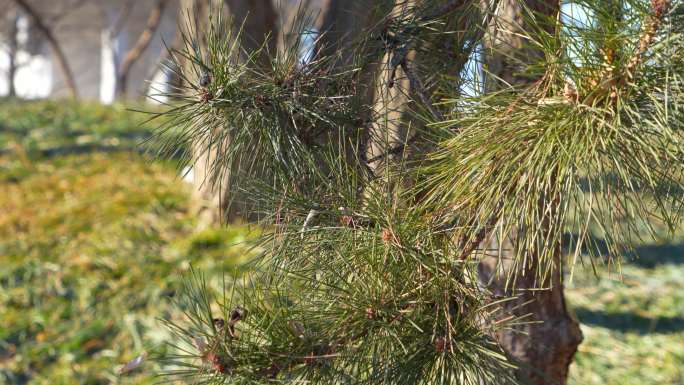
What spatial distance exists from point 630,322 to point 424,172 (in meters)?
3.41

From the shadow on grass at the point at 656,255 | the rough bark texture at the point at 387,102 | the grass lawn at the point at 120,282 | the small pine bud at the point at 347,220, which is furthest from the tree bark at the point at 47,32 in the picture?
the small pine bud at the point at 347,220

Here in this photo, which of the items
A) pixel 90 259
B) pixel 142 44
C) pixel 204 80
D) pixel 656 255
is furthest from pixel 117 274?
pixel 142 44

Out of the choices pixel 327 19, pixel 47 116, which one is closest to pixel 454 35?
pixel 327 19

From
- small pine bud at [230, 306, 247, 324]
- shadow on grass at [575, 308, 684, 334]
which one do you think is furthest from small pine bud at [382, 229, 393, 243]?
shadow on grass at [575, 308, 684, 334]

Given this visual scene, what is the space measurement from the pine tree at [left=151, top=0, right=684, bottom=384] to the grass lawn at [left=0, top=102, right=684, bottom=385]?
150cm

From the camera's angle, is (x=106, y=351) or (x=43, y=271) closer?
(x=106, y=351)

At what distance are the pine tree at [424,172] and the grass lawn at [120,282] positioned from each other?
1.50 metres

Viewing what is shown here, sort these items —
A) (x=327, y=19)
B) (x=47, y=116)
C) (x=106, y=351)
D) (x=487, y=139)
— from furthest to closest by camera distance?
(x=47, y=116), (x=327, y=19), (x=106, y=351), (x=487, y=139)

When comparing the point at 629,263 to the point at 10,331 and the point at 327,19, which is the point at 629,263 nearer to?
the point at 327,19

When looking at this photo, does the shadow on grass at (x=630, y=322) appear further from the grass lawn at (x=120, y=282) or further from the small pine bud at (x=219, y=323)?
the small pine bud at (x=219, y=323)

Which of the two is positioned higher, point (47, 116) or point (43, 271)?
point (47, 116)

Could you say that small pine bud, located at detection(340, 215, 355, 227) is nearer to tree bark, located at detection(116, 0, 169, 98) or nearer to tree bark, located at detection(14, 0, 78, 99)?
tree bark, located at detection(14, 0, 78, 99)

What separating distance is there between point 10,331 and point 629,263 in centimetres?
399

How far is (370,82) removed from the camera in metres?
1.79
